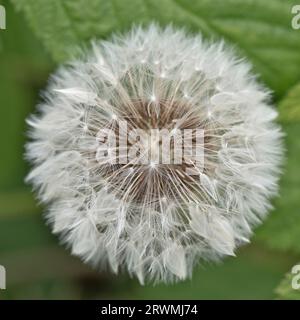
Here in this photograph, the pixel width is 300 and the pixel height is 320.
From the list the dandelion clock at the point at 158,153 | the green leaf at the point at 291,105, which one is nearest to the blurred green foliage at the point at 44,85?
the green leaf at the point at 291,105

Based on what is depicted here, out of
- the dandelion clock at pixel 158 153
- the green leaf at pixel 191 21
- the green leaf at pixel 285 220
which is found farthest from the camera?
the green leaf at pixel 285 220

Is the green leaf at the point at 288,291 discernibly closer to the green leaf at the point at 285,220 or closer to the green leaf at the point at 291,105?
Answer: the green leaf at the point at 285,220

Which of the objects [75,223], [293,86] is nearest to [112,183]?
[75,223]

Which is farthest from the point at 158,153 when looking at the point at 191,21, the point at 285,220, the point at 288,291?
the point at 288,291

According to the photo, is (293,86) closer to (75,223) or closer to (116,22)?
(116,22)

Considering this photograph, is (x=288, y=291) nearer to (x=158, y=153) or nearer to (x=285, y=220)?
(x=285, y=220)

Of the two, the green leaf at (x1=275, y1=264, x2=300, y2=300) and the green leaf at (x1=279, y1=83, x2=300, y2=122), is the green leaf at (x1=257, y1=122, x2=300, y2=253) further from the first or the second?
the green leaf at (x1=279, y1=83, x2=300, y2=122)

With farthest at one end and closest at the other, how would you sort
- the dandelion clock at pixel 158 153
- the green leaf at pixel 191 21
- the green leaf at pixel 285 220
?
the green leaf at pixel 285 220
the green leaf at pixel 191 21
the dandelion clock at pixel 158 153
